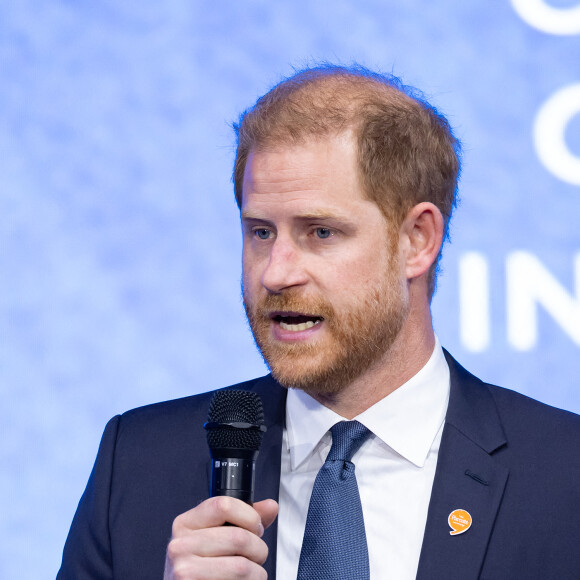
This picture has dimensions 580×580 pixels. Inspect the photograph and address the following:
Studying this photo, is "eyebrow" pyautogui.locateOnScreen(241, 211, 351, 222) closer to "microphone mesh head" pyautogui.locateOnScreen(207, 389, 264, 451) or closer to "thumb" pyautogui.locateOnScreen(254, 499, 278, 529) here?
"microphone mesh head" pyautogui.locateOnScreen(207, 389, 264, 451)

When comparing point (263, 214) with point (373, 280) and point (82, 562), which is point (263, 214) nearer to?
point (373, 280)

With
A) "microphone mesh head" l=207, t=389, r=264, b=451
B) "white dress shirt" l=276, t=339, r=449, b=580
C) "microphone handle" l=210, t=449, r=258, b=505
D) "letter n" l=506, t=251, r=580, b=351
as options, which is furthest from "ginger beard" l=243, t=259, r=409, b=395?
"letter n" l=506, t=251, r=580, b=351

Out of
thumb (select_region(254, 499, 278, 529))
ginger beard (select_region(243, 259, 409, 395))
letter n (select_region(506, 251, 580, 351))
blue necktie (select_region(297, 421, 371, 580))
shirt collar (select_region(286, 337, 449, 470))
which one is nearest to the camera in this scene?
thumb (select_region(254, 499, 278, 529))

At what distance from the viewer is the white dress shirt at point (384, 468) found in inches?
85.4

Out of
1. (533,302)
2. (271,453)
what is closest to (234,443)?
(271,453)

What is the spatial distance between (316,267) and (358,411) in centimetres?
40

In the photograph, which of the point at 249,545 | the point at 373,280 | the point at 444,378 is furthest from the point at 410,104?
the point at 249,545

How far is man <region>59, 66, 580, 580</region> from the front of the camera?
7.03 ft

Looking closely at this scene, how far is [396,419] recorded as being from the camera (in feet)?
7.52

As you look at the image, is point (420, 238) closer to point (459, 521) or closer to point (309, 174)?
point (309, 174)

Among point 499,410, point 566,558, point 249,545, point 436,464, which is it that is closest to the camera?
point 249,545

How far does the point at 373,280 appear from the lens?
2.23 metres

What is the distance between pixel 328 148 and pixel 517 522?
0.98m

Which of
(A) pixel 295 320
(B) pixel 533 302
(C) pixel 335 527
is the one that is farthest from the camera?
(B) pixel 533 302
